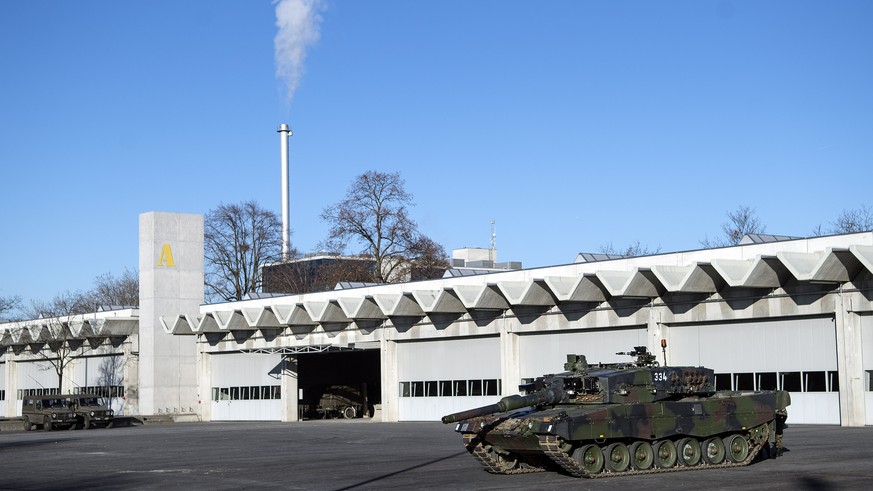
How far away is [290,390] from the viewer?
58.7m

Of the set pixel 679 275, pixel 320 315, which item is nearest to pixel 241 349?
pixel 320 315

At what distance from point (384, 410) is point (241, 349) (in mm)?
12238

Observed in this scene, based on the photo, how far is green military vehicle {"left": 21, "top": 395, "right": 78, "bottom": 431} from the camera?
52.8 metres

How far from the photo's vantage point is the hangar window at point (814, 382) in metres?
36.7

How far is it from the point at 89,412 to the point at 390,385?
14.1 m

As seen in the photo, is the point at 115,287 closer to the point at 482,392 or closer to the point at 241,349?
the point at 241,349

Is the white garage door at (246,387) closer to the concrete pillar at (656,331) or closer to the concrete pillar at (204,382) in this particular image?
the concrete pillar at (204,382)

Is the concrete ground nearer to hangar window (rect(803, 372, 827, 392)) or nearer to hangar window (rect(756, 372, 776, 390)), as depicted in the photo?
hangar window (rect(803, 372, 827, 392))

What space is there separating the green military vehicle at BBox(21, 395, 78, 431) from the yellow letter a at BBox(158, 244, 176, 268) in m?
11.6

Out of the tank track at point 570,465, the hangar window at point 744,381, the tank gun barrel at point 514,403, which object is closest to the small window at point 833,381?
the hangar window at point 744,381

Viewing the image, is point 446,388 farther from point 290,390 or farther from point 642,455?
point 642,455

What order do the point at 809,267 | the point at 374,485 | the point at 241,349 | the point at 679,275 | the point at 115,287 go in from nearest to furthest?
1. the point at 374,485
2. the point at 809,267
3. the point at 679,275
4. the point at 241,349
5. the point at 115,287

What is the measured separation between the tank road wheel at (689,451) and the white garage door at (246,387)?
38.3 meters

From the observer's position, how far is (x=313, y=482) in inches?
852
